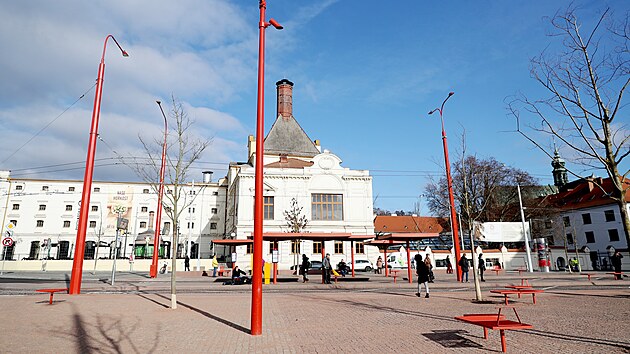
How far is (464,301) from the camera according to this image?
13656 millimetres

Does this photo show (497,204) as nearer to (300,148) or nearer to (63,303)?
(300,148)

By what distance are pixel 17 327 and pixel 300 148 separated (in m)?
49.9

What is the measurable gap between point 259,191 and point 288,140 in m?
49.6

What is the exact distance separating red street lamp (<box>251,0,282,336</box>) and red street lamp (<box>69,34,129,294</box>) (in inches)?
387

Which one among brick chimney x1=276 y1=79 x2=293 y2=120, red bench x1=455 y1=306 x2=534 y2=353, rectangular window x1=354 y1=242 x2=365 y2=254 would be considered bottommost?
Answer: red bench x1=455 y1=306 x2=534 y2=353

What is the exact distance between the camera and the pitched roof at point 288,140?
184 feet

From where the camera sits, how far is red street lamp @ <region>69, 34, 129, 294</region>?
15.2 metres

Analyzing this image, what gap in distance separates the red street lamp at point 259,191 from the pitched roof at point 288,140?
45.3m

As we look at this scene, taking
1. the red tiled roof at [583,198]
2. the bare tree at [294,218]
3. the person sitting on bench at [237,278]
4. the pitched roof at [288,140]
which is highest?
the pitched roof at [288,140]

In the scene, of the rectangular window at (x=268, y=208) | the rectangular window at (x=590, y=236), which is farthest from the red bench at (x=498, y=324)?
the rectangular window at (x=590, y=236)

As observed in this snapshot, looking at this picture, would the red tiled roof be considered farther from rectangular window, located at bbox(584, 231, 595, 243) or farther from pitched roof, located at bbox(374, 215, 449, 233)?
pitched roof, located at bbox(374, 215, 449, 233)

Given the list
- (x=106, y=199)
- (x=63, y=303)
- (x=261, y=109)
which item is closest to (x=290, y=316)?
(x=261, y=109)

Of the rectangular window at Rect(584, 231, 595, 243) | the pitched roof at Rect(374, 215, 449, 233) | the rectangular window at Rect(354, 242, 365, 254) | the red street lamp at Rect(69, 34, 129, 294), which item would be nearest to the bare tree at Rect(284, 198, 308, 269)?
the rectangular window at Rect(354, 242, 365, 254)

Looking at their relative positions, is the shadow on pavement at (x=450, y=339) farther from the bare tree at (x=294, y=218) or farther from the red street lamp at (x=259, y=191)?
the bare tree at (x=294, y=218)
